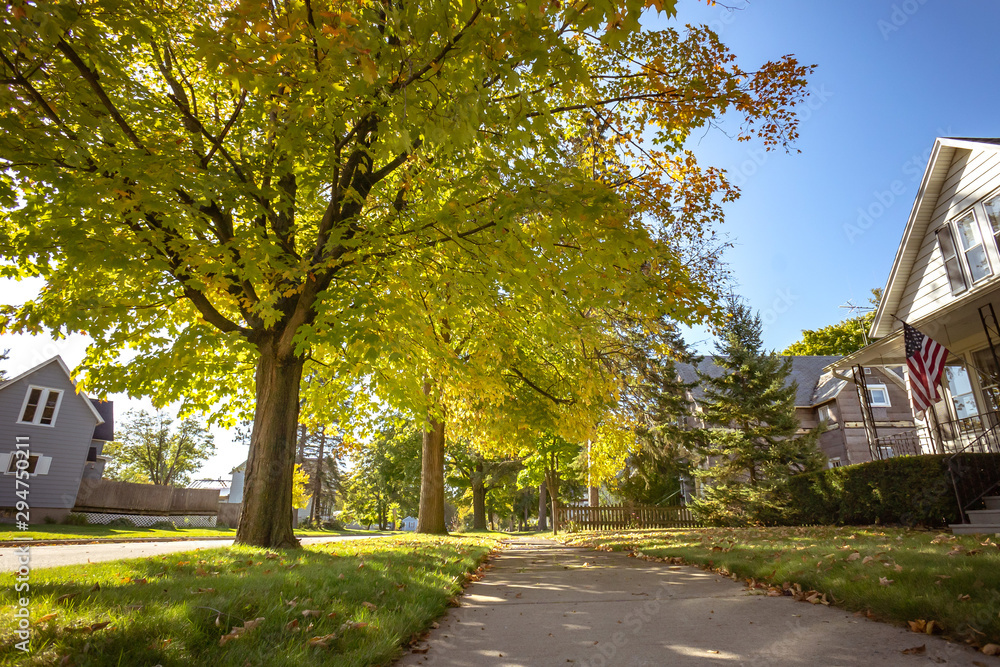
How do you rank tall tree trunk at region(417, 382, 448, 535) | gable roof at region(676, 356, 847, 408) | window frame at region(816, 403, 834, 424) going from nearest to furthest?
tall tree trunk at region(417, 382, 448, 535), window frame at region(816, 403, 834, 424), gable roof at region(676, 356, 847, 408)

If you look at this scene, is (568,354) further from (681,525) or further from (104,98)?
(681,525)

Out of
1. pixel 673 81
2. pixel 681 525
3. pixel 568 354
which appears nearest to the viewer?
pixel 673 81

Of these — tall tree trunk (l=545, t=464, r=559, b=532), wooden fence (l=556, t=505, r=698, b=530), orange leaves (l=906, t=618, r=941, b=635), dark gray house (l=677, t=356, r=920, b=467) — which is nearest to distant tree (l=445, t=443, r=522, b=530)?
tall tree trunk (l=545, t=464, r=559, b=532)

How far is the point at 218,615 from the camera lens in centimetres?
319

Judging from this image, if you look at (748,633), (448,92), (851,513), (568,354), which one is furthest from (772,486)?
(448,92)

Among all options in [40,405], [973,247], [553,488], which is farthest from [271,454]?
[40,405]

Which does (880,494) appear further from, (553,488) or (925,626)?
(553,488)

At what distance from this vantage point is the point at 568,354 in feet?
41.2

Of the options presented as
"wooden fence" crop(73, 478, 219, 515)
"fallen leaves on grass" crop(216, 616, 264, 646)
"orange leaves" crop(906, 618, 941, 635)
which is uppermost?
"wooden fence" crop(73, 478, 219, 515)

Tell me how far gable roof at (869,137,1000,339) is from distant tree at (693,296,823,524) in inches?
175

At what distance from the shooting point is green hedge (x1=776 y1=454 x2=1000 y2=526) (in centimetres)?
1027

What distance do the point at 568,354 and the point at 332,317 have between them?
6.79 meters

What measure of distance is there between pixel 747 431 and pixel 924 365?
25.5 feet

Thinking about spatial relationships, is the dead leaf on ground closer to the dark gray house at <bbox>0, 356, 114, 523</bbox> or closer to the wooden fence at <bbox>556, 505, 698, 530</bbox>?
the wooden fence at <bbox>556, 505, 698, 530</bbox>
